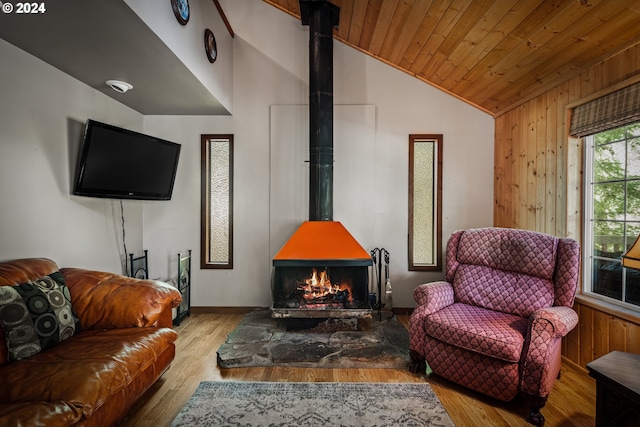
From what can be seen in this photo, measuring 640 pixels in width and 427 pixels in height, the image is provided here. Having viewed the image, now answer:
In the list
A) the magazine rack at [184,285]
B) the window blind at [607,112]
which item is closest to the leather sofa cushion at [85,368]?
the magazine rack at [184,285]

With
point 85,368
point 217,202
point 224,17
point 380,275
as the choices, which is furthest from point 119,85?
→ point 380,275

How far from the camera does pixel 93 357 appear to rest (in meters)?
1.67

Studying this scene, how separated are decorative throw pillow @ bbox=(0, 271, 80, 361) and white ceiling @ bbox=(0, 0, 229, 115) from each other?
146 cm

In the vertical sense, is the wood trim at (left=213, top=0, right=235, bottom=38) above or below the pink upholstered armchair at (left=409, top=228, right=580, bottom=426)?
above

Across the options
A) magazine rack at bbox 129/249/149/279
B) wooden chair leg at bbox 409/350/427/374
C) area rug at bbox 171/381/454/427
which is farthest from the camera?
magazine rack at bbox 129/249/149/279

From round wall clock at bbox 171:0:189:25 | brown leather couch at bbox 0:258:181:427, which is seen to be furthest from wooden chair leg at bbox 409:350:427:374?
round wall clock at bbox 171:0:189:25

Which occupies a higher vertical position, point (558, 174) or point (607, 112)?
point (607, 112)

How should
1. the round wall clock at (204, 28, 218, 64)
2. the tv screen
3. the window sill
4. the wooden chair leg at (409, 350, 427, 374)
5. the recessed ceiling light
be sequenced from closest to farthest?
the window sill
the wooden chair leg at (409, 350, 427, 374)
the tv screen
the recessed ceiling light
the round wall clock at (204, 28, 218, 64)

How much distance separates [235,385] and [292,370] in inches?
16.8

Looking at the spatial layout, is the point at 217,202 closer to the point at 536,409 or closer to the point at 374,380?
the point at 374,380

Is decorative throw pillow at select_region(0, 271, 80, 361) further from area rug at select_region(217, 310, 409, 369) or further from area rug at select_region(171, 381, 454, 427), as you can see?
area rug at select_region(217, 310, 409, 369)

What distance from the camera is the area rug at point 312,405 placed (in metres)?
1.82

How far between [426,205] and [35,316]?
3.41 m

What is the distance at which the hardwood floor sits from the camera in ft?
6.16
